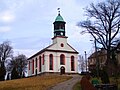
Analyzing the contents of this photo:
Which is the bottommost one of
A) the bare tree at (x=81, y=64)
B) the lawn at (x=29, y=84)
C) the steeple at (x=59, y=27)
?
the lawn at (x=29, y=84)

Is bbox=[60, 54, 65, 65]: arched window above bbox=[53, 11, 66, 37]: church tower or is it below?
below

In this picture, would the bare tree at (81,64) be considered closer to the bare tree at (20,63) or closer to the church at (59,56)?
the church at (59,56)

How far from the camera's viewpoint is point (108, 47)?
2327 inches

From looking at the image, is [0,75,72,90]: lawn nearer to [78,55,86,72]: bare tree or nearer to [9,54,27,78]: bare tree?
[78,55,86,72]: bare tree

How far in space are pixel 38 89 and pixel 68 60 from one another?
55052 mm

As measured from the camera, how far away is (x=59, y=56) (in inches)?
3588

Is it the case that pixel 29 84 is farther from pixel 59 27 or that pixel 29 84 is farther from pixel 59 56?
pixel 59 27

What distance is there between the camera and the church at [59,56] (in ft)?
294

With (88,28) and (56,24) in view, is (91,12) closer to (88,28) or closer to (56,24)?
(88,28)

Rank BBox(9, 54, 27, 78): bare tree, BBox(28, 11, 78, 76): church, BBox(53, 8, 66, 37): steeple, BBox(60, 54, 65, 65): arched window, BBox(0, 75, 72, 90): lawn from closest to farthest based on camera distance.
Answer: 1. BBox(0, 75, 72, 90): lawn
2. BBox(28, 11, 78, 76): church
3. BBox(60, 54, 65, 65): arched window
4. BBox(53, 8, 66, 37): steeple
5. BBox(9, 54, 27, 78): bare tree

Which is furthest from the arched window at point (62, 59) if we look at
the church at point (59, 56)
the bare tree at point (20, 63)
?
the bare tree at point (20, 63)

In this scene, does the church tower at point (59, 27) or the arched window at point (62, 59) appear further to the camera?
the church tower at point (59, 27)

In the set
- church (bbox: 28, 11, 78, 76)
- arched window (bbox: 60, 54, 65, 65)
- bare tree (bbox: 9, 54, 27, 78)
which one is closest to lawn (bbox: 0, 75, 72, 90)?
church (bbox: 28, 11, 78, 76)

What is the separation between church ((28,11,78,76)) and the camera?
89.5m
